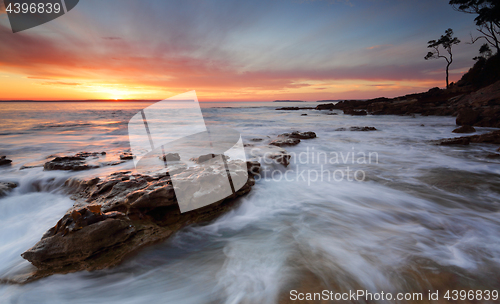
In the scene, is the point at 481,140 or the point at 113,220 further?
the point at 481,140

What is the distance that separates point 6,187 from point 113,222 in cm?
345

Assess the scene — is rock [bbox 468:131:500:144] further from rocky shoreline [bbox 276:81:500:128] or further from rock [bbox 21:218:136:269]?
rock [bbox 21:218:136:269]

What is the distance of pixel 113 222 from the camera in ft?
7.80

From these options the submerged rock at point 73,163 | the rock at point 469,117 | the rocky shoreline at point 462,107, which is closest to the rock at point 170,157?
the submerged rock at point 73,163

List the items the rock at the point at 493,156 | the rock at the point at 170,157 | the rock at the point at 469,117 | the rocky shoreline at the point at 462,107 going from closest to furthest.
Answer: the rock at the point at 170,157
the rock at the point at 493,156
the rocky shoreline at the point at 462,107
the rock at the point at 469,117

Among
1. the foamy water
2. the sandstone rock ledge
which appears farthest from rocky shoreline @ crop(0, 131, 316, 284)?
the foamy water

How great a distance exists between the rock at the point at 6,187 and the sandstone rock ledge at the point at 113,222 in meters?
1.23

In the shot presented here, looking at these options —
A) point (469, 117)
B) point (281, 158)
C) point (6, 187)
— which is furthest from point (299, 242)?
point (469, 117)

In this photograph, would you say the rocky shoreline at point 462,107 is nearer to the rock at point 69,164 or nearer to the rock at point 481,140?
the rock at point 481,140

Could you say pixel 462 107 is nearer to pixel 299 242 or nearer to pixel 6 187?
pixel 299 242

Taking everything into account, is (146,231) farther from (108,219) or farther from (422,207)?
(422,207)

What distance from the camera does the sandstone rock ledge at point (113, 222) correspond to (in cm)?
215

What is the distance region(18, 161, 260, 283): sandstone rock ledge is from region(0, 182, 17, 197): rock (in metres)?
1.23

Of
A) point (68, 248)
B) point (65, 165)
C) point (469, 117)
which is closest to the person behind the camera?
point (68, 248)
